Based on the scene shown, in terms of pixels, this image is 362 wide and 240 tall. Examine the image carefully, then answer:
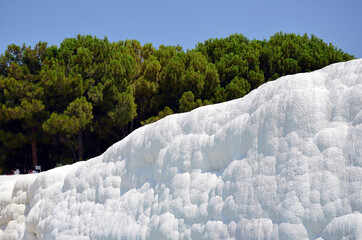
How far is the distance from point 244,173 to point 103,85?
15.5 metres

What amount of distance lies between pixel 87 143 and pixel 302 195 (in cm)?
1778

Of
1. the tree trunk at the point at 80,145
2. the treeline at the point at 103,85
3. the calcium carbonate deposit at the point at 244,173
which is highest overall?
the treeline at the point at 103,85

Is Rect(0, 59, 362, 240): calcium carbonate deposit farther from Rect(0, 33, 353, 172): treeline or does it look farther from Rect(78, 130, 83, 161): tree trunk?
Rect(78, 130, 83, 161): tree trunk

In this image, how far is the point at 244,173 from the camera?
9.43 feet

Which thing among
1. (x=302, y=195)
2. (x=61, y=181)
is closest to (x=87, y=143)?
(x=61, y=181)

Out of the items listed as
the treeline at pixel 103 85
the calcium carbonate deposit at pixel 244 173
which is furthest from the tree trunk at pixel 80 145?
the calcium carbonate deposit at pixel 244 173

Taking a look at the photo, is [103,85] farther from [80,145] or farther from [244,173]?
[244,173]

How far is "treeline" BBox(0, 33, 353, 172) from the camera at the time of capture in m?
16.8

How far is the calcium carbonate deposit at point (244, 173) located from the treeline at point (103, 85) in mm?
12740

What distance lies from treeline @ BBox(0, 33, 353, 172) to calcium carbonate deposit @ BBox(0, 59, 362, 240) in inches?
502

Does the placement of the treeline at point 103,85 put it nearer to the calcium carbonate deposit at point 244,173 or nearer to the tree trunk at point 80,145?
the tree trunk at point 80,145

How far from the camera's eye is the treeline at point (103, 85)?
55.3 feet

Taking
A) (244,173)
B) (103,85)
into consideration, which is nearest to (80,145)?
(103,85)

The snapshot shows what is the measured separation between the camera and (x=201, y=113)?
142 inches
